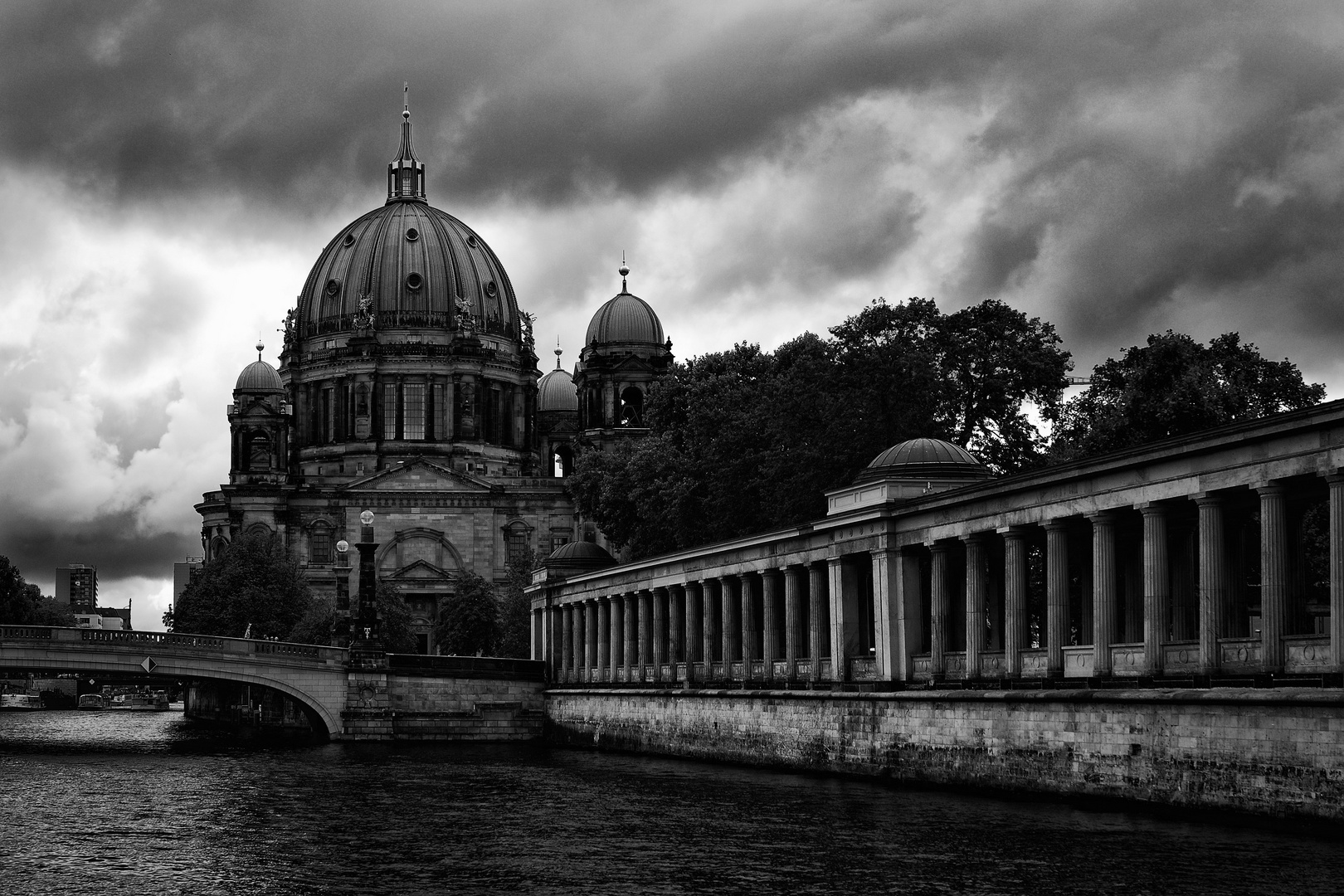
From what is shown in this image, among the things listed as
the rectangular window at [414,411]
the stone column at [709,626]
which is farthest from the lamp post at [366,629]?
the rectangular window at [414,411]

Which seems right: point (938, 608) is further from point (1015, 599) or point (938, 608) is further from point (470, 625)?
point (470, 625)

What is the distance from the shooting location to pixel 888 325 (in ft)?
257

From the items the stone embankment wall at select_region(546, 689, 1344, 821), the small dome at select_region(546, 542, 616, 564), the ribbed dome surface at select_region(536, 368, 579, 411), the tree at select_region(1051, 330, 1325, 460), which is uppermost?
the ribbed dome surface at select_region(536, 368, 579, 411)

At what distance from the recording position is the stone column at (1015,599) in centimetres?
4988

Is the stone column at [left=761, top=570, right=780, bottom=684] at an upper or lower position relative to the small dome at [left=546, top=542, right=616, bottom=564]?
lower

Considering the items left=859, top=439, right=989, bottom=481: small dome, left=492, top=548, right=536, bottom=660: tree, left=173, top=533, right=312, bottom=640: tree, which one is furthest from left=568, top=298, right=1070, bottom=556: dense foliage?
left=173, top=533, right=312, bottom=640: tree

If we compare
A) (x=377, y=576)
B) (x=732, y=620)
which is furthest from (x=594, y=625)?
(x=377, y=576)

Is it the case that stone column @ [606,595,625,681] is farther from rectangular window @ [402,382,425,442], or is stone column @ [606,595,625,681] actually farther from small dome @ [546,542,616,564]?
rectangular window @ [402,382,425,442]

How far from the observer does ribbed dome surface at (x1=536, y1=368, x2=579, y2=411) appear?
596 ft

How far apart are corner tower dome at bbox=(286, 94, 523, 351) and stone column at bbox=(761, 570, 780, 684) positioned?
332ft

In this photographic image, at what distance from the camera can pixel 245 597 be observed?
126375mm

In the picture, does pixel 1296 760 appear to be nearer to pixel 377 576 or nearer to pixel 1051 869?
pixel 1051 869

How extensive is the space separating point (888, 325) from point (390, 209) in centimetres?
9621

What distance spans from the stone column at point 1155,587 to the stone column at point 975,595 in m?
7.73
